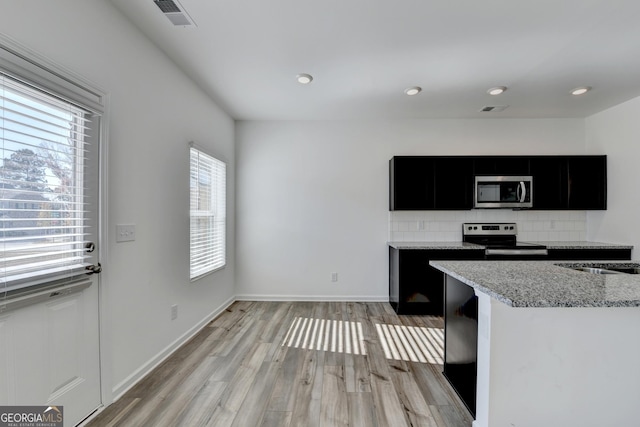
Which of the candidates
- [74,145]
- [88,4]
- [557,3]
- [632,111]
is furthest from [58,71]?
[632,111]

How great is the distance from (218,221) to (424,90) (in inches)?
113

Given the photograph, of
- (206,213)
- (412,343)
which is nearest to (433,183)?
(412,343)

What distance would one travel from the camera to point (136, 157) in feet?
6.99

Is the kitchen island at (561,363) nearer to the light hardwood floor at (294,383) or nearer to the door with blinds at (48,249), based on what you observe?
the light hardwood floor at (294,383)

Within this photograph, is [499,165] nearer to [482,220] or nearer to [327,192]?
[482,220]

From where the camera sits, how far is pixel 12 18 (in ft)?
4.37

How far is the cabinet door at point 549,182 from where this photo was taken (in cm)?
384

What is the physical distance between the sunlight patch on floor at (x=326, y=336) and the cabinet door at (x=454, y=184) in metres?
1.95

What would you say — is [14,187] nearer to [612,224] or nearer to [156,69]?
[156,69]

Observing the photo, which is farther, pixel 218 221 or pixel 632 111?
pixel 218 221

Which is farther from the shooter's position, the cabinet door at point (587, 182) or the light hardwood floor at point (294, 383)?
the cabinet door at point (587, 182)

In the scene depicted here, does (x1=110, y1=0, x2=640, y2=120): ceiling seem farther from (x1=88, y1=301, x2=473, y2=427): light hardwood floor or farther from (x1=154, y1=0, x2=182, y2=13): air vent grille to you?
(x1=88, y1=301, x2=473, y2=427): light hardwood floor

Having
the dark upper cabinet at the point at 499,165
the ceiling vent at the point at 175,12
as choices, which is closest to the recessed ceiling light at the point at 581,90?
the dark upper cabinet at the point at 499,165

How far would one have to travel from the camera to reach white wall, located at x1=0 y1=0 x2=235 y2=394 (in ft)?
5.22
